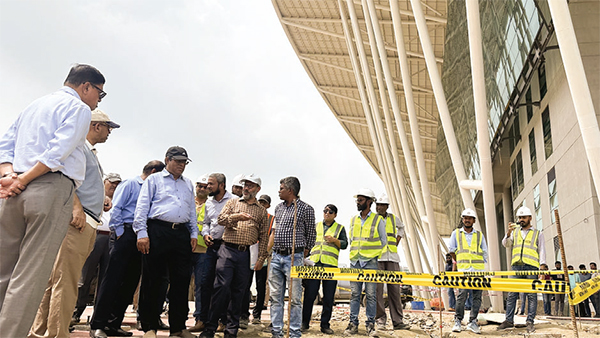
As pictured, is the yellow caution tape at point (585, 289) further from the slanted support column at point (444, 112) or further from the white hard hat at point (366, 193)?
the slanted support column at point (444, 112)

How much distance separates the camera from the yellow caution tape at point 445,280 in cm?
535

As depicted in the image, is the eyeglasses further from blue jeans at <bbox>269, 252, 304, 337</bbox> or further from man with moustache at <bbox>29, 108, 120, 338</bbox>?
blue jeans at <bbox>269, 252, 304, 337</bbox>

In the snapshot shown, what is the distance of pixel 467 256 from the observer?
28.9ft

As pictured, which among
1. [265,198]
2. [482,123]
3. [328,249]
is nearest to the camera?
[328,249]

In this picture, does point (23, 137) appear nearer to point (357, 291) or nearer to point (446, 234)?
point (357, 291)

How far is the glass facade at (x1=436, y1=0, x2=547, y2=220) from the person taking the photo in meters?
18.9

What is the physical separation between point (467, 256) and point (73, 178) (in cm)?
691

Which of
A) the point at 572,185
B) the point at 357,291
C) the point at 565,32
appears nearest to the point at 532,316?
the point at 357,291

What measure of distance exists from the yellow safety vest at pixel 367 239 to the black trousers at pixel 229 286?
91.7 inches

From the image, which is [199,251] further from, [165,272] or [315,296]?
[165,272]

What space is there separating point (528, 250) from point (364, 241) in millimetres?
2641

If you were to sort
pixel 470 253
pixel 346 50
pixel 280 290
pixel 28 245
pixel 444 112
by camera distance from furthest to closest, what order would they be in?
pixel 346 50 → pixel 444 112 → pixel 470 253 → pixel 280 290 → pixel 28 245

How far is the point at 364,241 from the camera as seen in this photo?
776cm

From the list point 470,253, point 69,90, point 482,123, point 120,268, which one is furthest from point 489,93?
point 69,90
